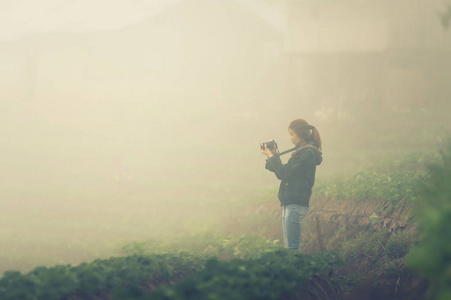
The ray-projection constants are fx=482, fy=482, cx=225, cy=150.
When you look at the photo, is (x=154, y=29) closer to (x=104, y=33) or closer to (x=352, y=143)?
(x=104, y=33)

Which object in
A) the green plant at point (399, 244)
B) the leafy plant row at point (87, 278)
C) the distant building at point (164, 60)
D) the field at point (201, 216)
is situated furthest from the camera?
the distant building at point (164, 60)

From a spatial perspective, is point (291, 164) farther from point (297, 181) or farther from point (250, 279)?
point (250, 279)

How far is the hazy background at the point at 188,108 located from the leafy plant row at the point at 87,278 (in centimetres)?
667

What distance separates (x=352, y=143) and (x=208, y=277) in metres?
18.8

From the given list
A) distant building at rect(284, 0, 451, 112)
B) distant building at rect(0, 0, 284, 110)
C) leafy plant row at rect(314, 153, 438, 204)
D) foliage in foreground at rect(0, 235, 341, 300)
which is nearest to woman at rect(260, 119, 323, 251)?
foliage in foreground at rect(0, 235, 341, 300)

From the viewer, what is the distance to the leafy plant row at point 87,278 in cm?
358

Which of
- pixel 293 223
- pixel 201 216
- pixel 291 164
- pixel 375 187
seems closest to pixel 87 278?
pixel 293 223

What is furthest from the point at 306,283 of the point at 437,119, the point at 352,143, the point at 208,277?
the point at 437,119

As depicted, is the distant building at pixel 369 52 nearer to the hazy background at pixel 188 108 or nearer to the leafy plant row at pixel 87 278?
the hazy background at pixel 188 108

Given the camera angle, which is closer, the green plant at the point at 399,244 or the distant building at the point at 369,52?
the green plant at the point at 399,244

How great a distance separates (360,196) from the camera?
842 centimetres

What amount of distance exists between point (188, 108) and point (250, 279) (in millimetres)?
31353

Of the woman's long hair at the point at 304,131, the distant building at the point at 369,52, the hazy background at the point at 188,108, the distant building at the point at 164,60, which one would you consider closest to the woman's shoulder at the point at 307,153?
the woman's long hair at the point at 304,131

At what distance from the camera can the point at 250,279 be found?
3.55 meters
